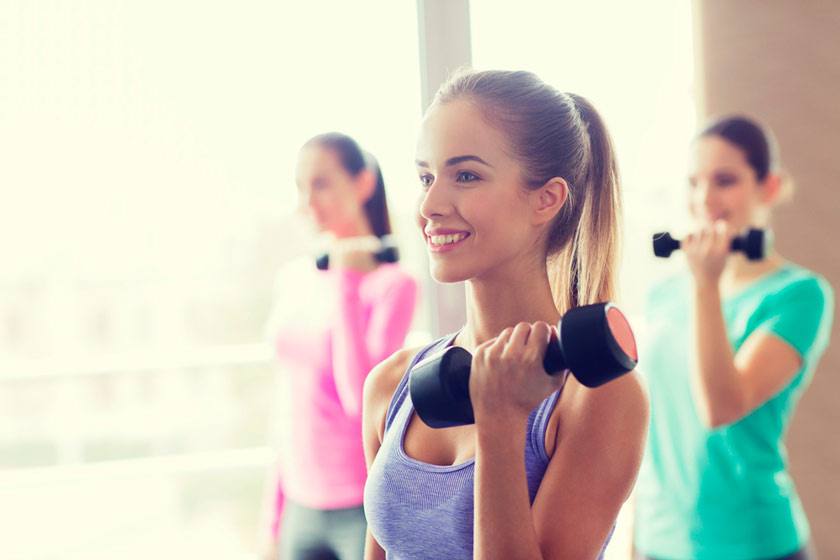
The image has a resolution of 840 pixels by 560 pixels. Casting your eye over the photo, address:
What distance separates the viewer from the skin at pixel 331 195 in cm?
182

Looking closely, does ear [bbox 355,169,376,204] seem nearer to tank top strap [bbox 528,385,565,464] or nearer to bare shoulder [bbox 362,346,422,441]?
bare shoulder [bbox 362,346,422,441]

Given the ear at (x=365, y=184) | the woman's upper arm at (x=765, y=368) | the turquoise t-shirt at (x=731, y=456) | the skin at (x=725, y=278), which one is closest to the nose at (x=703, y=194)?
the skin at (x=725, y=278)

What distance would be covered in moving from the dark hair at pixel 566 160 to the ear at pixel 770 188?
0.91m

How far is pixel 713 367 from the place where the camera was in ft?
4.66

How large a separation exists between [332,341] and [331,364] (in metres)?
0.05

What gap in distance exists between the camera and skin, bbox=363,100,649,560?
0.67 meters

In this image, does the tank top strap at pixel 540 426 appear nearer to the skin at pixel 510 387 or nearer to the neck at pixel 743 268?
the skin at pixel 510 387

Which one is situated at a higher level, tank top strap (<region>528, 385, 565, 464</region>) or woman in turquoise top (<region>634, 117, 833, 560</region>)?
tank top strap (<region>528, 385, 565, 464</region>)

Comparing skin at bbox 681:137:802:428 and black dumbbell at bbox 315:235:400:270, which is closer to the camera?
skin at bbox 681:137:802:428

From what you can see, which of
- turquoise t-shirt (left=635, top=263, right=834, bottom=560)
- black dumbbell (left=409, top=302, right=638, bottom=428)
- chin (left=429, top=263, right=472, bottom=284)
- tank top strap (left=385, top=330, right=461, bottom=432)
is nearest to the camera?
black dumbbell (left=409, top=302, right=638, bottom=428)

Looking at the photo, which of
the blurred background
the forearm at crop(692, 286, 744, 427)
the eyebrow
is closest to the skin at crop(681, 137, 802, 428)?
the forearm at crop(692, 286, 744, 427)

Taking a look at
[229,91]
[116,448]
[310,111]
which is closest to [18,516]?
[116,448]

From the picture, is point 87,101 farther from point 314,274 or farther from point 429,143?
point 429,143

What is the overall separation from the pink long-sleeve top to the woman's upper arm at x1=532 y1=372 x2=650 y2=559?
0.87 meters
